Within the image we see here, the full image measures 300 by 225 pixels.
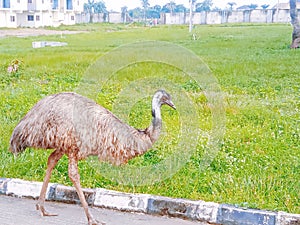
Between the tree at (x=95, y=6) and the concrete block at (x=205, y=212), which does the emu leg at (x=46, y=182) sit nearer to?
the concrete block at (x=205, y=212)

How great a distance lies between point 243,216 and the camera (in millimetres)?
4141

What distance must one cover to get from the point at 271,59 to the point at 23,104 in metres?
7.70

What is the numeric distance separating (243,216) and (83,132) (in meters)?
1.40

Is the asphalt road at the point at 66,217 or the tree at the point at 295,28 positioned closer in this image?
the asphalt road at the point at 66,217

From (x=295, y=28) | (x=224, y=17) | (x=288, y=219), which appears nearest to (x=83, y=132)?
(x=288, y=219)

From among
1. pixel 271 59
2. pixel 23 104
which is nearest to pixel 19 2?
pixel 271 59

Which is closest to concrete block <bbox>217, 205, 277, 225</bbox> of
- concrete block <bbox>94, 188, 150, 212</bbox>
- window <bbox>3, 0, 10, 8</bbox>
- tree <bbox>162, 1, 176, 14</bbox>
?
concrete block <bbox>94, 188, 150, 212</bbox>

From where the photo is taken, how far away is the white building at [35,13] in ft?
142

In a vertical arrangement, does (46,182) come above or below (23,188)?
above

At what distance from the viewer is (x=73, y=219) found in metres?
4.26

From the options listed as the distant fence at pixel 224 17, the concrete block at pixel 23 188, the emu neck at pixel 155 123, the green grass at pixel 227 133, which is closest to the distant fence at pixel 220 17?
the distant fence at pixel 224 17

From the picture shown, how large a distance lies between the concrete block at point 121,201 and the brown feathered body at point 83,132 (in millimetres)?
488

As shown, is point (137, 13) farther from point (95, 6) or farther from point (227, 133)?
point (227, 133)

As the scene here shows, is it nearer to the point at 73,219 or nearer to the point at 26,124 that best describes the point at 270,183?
the point at 73,219
